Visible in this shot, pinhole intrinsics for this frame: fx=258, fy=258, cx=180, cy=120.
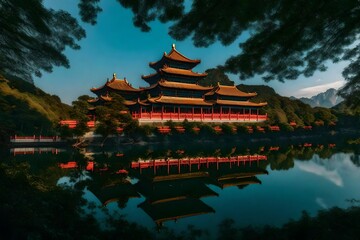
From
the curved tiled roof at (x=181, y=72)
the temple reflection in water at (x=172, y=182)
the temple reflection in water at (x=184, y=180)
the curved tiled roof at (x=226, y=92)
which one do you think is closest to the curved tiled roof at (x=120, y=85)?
the curved tiled roof at (x=181, y=72)

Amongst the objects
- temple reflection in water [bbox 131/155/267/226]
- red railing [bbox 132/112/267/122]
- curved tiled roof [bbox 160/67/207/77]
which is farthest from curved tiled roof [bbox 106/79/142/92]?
temple reflection in water [bbox 131/155/267/226]

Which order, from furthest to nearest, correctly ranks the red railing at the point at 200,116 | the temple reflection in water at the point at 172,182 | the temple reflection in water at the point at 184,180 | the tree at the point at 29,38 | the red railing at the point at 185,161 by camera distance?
the red railing at the point at 200,116, the red railing at the point at 185,161, the temple reflection in water at the point at 172,182, the temple reflection in water at the point at 184,180, the tree at the point at 29,38

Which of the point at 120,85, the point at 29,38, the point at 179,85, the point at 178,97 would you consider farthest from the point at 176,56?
the point at 29,38

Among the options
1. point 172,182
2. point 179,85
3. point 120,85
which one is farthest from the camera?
point 120,85

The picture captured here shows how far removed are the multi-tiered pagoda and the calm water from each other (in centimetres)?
1634

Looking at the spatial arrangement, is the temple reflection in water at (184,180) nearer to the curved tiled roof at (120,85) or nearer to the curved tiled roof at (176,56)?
the curved tiled roof at (120,85)

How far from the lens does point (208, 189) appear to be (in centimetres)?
1045

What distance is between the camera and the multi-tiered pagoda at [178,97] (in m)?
33.6

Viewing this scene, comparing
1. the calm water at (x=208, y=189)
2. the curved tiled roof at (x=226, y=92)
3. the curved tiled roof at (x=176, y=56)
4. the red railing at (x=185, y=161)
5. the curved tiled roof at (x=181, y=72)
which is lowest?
the calm water at (x=208, y=189)

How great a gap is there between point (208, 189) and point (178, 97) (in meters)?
25.9

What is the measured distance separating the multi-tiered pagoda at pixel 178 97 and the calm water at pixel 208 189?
1634 cm

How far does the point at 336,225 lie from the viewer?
496 centimetres

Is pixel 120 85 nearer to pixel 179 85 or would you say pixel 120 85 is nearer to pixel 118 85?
pixel 118 85

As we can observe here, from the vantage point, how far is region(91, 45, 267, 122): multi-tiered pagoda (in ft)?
110
